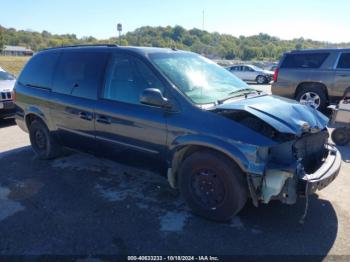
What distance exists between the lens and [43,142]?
5355mm

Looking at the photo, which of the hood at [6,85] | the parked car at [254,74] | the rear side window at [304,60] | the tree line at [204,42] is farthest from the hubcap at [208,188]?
the tree line at [204,42]

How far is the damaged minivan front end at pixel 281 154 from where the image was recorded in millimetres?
2955

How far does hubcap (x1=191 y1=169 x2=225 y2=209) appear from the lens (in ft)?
10.8

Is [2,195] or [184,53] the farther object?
[184,53]

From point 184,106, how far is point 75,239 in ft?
5.65

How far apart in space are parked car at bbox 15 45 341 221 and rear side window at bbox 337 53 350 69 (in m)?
5.92

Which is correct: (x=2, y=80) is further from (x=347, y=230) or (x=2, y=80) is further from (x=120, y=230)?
(x=347, y=230)

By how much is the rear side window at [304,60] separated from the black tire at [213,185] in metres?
7.20

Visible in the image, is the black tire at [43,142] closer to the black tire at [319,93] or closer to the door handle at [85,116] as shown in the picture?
the door handle at [85,116]

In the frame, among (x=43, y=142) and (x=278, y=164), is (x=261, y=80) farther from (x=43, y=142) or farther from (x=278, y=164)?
(x=278, y=164)

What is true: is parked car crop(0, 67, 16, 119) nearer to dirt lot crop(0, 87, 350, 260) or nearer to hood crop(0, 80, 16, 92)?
hood crop(0, 80, 16, 92)

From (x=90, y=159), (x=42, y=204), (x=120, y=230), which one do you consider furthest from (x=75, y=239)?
(x=90, y=159)

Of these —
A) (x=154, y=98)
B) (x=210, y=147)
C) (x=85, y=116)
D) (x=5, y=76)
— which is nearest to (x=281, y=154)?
(x=210, y=147)

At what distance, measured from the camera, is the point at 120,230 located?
329 centimetres
